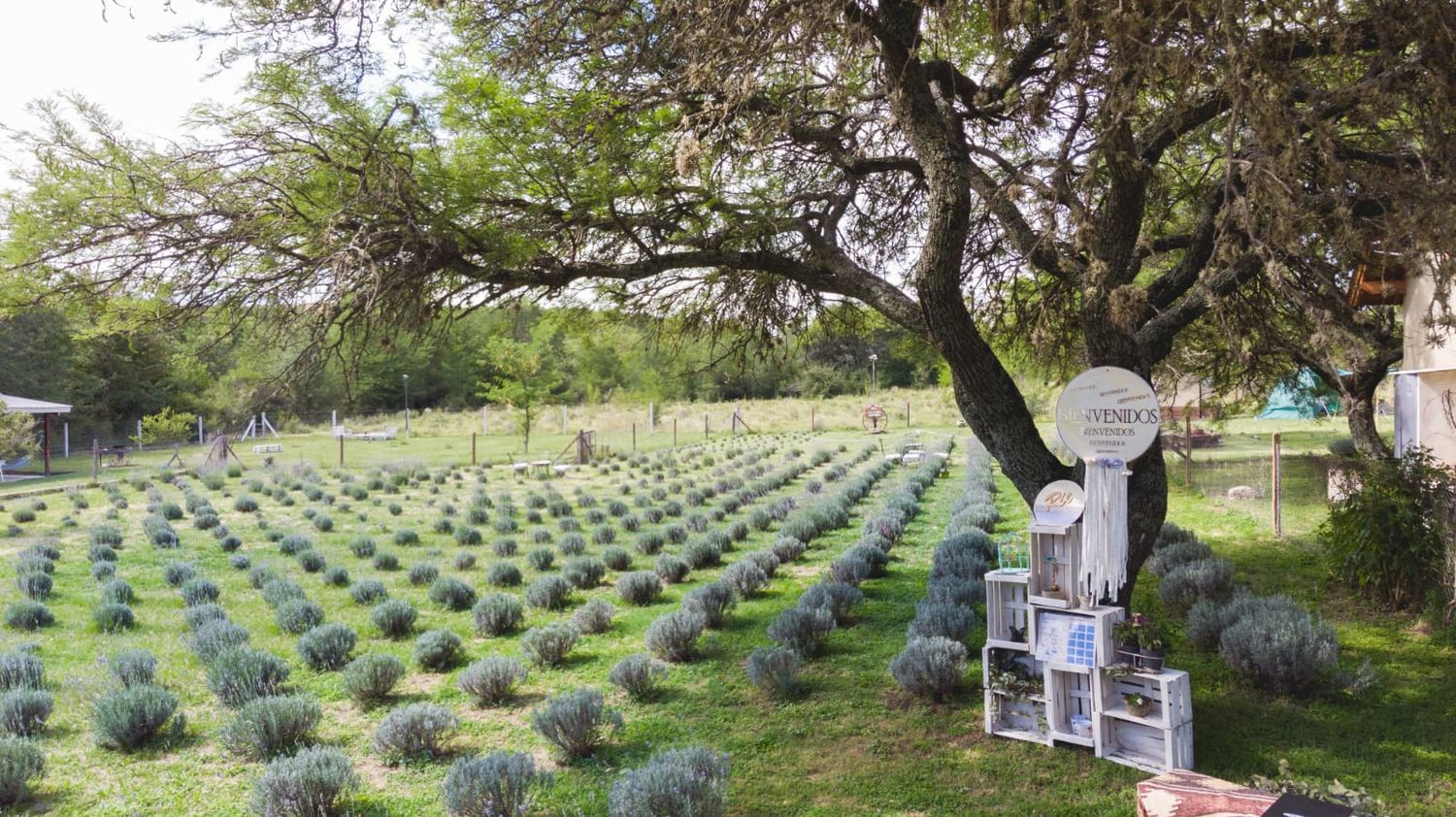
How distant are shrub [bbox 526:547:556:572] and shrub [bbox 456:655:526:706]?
5315 mm

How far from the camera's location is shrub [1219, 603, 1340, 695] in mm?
5793

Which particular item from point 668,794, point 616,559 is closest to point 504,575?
point 616,559

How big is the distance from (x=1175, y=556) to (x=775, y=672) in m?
5.42

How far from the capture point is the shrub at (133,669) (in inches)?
269

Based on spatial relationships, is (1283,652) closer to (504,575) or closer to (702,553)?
(702,553)

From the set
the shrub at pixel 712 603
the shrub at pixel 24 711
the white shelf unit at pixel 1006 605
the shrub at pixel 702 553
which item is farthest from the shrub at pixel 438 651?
the white shelf unit at pixel 1006 605

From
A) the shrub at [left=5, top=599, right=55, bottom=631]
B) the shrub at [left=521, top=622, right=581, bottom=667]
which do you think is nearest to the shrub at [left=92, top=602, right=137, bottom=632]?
the shrub at [left=5, top=599, right=55, bottom=631]

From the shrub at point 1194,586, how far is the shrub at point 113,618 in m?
10.6

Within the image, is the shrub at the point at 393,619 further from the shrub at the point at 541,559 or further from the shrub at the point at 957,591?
the shrub at the point at 957,591

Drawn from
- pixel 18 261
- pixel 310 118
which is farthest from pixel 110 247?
pixel 310 118

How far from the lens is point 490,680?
6.55 meters

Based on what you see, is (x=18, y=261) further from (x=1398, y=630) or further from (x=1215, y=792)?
(x=1398, y=630)

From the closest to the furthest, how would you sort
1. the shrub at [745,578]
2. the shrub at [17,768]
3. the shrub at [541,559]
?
the shrub at [17,768] < the shrub at [745,578] < the shrub at [541,559]

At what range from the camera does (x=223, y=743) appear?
18.7ft
